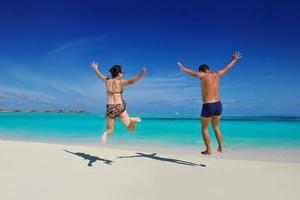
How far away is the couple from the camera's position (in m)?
6.43

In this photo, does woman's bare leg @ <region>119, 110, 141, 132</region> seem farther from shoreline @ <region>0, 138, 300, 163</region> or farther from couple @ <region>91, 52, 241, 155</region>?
shoreline @ <region>0, 138, 300, 163</region>

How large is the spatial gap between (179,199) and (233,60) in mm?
4460

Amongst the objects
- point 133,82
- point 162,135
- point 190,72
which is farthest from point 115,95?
point 162,135

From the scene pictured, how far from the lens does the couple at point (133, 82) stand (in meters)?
6.43

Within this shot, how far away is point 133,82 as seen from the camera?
20.8 ft

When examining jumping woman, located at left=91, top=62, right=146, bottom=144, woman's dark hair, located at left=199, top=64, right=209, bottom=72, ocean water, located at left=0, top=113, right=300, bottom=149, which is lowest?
ocean water, located at left=0, top=113, right=300, bottom=149

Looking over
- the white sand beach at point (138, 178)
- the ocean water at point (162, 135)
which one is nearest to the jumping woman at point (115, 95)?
the white sand beach at point (138, 178)

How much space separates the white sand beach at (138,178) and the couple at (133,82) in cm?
89

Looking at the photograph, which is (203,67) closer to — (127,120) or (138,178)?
(127,120)

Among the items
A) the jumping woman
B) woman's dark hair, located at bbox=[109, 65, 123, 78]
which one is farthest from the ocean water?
woman's dark hair, located at bbox=[109, 65, 123, 78]

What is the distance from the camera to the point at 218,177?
518 centimetres

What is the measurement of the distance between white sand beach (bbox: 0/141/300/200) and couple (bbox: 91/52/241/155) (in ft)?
2.91

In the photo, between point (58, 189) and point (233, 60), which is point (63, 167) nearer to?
point (58, 189)

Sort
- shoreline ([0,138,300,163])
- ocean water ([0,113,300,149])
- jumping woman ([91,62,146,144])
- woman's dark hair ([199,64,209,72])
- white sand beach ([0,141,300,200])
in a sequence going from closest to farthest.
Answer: white sand beach ([0,141,300,200]) < jumping woman ([91,62,146,144]) < woman's dark hair ([199,64,209,72]) < shoreline ([0,138,300,163]) < ocean water ([0,113,300,149])
